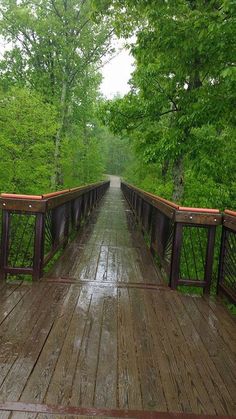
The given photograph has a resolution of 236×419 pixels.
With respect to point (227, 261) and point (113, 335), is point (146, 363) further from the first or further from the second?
point (227, 261)

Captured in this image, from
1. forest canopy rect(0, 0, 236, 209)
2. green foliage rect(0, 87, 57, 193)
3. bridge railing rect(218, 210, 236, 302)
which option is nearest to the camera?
bridge railing rect(218, 210, 236, 302)

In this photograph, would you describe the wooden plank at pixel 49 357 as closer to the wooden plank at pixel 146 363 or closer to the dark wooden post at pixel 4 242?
the wooden plank at pixel 146 363

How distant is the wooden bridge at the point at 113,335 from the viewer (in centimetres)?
195

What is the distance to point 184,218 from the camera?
12.9 ft

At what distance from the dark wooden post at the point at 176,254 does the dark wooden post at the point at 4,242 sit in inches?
74.7

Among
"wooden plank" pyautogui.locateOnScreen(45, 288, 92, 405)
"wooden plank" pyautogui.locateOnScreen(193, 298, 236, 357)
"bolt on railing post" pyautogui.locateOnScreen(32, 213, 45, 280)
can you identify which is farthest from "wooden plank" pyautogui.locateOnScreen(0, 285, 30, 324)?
"wooden plank" pyautogui.locateOnScreen(193, 298, 236, 357)

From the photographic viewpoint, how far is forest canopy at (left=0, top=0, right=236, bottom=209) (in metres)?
5.23

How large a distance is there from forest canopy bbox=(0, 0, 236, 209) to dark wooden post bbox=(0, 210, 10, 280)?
9.79 feet

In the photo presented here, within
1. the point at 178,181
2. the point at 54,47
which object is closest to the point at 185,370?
the point at 178,181

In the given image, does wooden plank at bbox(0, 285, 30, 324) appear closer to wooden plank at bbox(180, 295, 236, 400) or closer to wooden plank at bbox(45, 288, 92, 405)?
wooden plank at bbox(45, 288, 92, 405)

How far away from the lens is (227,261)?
3.97 meters

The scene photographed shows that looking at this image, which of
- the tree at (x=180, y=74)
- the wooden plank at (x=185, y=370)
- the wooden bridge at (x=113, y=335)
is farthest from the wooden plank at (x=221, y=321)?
the tree at (x=180, y=74)

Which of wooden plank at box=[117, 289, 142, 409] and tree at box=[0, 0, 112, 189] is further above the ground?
A: tree at box=[0, 0, 112, 189]

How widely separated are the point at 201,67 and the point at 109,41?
1583 cm
